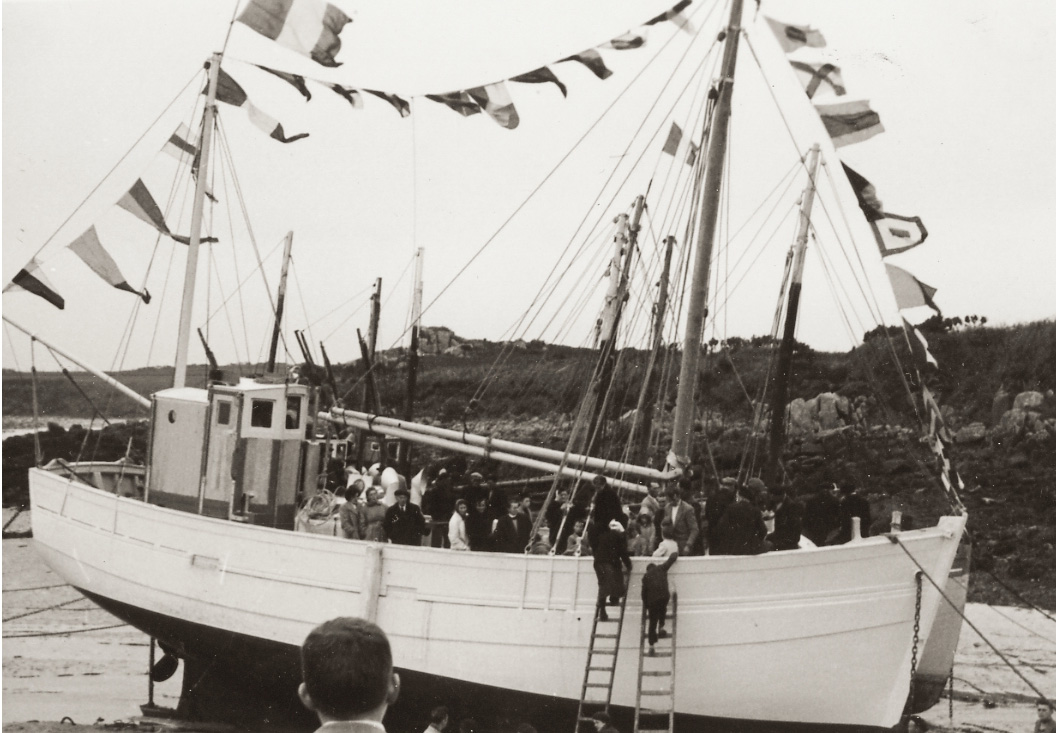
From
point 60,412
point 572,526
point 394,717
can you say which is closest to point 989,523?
point 572,526

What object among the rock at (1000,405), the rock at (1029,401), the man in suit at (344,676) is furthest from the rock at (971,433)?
the man in suit at (344,676)

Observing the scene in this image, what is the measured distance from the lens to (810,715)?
40.2ft

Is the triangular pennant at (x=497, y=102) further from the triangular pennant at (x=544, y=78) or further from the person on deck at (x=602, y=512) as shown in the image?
the person on deck at (x=602, y=512)

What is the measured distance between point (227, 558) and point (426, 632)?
2972 mm

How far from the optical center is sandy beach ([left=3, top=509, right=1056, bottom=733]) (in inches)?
631

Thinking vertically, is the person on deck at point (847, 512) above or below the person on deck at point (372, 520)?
above

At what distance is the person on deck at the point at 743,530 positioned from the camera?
12.3 meters

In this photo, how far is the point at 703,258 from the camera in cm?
1344

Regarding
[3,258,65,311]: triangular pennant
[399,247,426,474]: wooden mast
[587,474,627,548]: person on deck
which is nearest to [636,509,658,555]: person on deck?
[587,474,627,548]: person on deck

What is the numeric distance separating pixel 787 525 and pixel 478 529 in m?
3.49

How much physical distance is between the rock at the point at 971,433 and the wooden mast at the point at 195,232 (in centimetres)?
2180

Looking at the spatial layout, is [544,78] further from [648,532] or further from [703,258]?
[648,532]

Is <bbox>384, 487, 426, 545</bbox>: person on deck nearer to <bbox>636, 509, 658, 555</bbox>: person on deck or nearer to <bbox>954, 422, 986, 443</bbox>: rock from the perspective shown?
<bbox>636, 509, 658, 555</bbox>: person on deck

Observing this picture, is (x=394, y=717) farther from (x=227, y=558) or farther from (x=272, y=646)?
(x=227, y=558)
